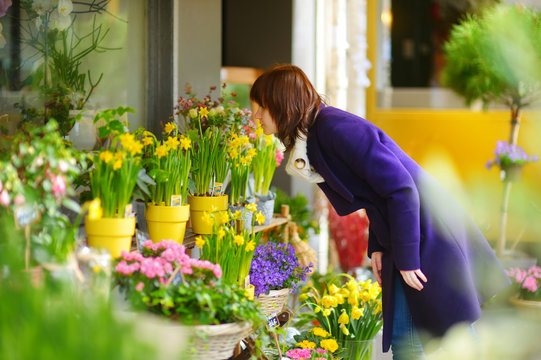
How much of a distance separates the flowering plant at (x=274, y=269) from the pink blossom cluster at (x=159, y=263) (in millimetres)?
725

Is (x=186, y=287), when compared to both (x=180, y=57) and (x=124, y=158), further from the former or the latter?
(x=180, y=57)

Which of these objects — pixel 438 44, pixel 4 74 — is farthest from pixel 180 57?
pixel 438 44

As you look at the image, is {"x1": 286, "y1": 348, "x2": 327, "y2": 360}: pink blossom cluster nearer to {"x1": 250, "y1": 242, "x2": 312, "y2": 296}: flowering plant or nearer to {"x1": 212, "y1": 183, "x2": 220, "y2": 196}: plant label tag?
{"x1": 250, "y1": 242, "x2": 312, "y2": 296}: flowering plant

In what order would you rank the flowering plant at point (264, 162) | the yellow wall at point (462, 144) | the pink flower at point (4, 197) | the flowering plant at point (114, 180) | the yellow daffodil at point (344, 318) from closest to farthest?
the pink flower at point (4, 197)
the flowering plant at point (114, 180)
the yellow daffodil at point (344, 318)
the flowering plant at point (264, 162)
the yellow wall at point (462, 144)

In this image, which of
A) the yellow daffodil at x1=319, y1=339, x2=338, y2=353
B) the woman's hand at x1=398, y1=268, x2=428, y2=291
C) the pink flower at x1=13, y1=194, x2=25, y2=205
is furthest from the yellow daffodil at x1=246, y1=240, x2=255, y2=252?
the pink flower at x1=13, y1=194, x2=25, y2=205

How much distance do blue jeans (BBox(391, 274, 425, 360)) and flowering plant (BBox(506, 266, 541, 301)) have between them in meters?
2.36

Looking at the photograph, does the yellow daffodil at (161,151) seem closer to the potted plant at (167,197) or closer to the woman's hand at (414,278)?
the potted plant at (167,197)

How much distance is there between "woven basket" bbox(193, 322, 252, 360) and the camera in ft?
4.78

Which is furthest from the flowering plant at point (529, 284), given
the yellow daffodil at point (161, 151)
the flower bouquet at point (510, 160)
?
the yellow daffodil at point (161, 151)

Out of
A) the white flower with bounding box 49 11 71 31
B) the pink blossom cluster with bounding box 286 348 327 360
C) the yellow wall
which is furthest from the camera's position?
the yellow wall

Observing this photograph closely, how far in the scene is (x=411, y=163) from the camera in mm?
1982

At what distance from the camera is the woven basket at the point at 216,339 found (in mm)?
1458

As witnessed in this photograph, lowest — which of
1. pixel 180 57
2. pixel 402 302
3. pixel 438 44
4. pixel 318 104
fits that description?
pixel 402 302

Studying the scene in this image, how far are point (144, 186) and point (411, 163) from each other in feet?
2.71
